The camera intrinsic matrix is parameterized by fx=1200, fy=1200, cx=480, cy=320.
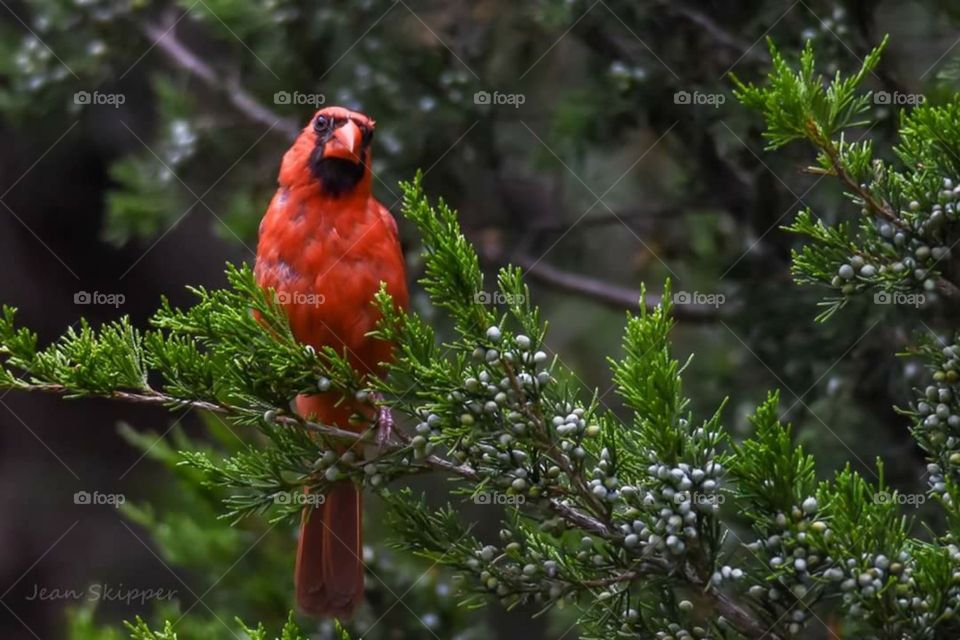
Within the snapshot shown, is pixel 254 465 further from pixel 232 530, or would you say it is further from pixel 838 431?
pixel 838 431

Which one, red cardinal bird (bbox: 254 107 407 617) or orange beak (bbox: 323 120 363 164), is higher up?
orange beak (bbox: 323 120 363 164)

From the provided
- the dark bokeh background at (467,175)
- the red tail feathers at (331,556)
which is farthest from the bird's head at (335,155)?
the red tail feathers at (331,556)

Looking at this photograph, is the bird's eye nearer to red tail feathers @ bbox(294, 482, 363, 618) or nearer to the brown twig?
the brown twig

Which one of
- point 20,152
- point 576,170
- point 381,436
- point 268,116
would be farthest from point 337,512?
point 20,152

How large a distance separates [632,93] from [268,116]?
51.0 inches

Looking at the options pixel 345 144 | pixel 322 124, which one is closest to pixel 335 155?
pixel 345 144

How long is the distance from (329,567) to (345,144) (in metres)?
1.10

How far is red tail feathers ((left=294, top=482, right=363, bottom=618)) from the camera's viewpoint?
9.29ft

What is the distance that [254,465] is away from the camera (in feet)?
6.41

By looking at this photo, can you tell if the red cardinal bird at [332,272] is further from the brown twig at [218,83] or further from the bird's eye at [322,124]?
the brown twig at [218,83]

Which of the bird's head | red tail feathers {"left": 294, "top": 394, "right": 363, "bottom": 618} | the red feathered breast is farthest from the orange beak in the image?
red tail feathers {"left": 294, "top": 394, "right": 363, "bottom": 618}

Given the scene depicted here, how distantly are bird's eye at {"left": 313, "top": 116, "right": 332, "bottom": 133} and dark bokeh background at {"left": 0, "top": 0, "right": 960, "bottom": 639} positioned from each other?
0.95ft

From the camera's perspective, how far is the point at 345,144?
3.17 metres

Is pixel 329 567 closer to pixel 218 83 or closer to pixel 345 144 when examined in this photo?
pixel 345 144
